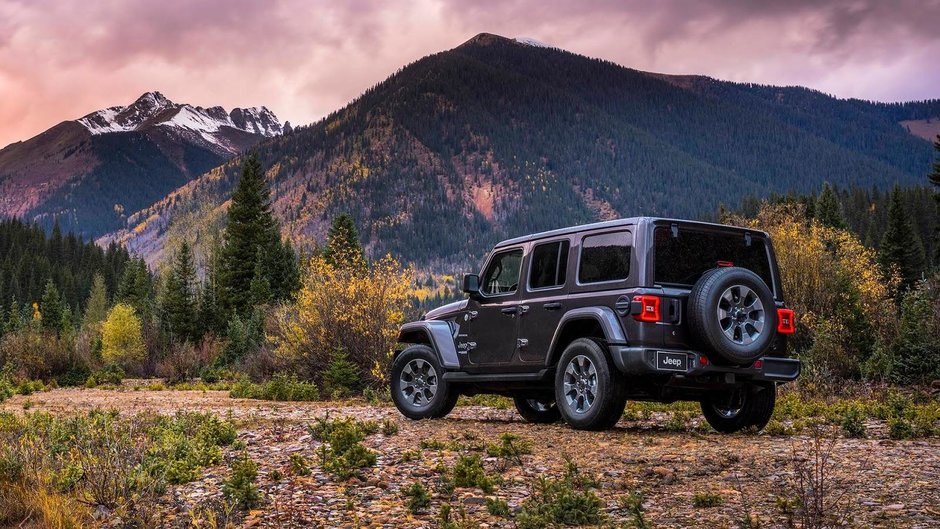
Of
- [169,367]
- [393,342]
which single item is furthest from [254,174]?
[393,342]

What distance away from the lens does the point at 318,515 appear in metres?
6.36

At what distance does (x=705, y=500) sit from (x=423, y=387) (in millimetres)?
6450

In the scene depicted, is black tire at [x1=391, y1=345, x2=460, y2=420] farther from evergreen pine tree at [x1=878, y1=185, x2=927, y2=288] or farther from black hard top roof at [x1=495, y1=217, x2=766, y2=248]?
evergreen pine tree at [x1=878, y1=185, x2=927, y2=288]

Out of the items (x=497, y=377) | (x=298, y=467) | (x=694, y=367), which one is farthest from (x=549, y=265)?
(x=298, y=467)

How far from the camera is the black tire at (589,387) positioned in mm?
9281

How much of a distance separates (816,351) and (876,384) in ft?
6.23

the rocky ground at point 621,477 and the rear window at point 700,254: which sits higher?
the rear window at point 700,254

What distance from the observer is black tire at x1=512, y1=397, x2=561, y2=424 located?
39.4 ft

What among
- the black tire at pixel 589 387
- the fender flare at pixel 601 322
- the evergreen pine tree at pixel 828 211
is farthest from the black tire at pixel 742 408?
the evergreen pine tree at pixel 828 211

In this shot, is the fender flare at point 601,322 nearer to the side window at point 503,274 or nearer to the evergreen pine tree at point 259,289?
the side window at point 503,274

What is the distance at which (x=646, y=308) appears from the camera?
29.7ft

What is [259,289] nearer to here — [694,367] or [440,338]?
[440,338]

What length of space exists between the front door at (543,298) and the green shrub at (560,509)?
391 cm

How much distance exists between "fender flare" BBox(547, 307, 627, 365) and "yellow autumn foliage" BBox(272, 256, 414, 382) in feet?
32.9
